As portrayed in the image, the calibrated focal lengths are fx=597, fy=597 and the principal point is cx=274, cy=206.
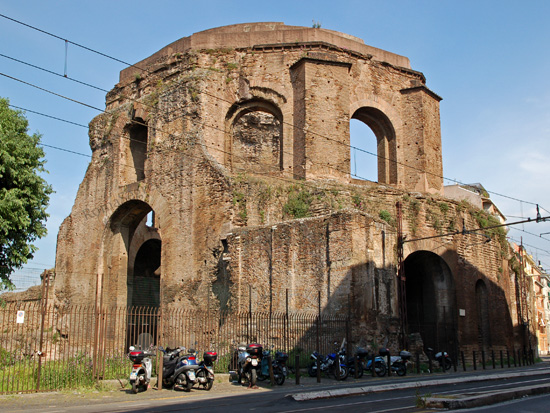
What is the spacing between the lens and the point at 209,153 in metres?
20.1

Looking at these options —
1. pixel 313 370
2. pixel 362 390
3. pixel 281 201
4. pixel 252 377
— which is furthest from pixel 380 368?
pixel 281 201

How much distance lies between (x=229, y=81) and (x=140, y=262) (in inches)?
359

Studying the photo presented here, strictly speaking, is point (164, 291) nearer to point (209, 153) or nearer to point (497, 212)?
point (209, 153)

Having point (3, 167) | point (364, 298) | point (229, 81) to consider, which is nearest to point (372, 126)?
point (229, 81)

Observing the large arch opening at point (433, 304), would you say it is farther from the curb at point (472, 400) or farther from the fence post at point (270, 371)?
the curb at point (472, 400)

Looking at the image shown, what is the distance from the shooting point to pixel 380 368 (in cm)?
1474

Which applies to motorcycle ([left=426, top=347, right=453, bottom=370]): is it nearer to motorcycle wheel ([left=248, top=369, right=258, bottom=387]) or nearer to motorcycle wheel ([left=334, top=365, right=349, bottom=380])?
motorcycle wheel ([left=334, top=365, right=349, bottom=380])

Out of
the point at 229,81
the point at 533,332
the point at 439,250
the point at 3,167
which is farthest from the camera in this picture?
the point at 533,332

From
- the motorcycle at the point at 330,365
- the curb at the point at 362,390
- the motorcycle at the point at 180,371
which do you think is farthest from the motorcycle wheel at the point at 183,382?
the motorcycle at the point at 330,365

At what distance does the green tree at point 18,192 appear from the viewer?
48.4 ft

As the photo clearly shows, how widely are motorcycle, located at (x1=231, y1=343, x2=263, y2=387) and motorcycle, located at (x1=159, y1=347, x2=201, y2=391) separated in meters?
1.11

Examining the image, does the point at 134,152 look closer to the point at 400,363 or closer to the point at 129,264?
the point at 129,264

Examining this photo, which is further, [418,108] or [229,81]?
[418,108]

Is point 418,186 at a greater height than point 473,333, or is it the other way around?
point 418,186
